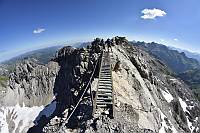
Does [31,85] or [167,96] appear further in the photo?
[31,85]

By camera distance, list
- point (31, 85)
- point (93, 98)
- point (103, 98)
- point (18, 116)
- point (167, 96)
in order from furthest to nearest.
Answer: point (31, 85) < point (18, 116) < point (167, 96) < point (93, 98) < point (103, 98)

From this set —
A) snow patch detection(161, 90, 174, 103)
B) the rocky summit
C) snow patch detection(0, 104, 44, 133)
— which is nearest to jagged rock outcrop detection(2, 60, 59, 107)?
the rocky summit

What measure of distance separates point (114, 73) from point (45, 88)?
67.9 m

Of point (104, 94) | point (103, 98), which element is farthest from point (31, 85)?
point (103, 98)

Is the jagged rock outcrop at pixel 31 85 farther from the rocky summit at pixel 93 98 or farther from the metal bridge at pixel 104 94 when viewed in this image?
the metal bridge at pixel 104 94

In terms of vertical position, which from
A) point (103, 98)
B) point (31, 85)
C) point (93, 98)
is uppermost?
point (103, 98)

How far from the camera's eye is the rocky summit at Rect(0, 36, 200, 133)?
43.0 meters

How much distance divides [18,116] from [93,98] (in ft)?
252

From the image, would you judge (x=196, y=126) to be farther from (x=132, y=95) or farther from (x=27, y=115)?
(x=27, y=115)

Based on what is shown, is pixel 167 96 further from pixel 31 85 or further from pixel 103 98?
pixel 31 85

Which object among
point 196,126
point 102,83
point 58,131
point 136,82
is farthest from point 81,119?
point 196,126

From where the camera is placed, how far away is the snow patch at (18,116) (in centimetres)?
10997

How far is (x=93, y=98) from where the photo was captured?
148 ft

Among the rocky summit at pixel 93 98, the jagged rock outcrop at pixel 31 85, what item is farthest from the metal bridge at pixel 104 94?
the jagged rock outcrop at pixel 31 85
